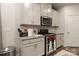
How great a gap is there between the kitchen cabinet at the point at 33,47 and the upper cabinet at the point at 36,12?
0.96 feet

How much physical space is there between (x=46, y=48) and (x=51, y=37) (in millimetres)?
193

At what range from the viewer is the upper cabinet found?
1468 mm

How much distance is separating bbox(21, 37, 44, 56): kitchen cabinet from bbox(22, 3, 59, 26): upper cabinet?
0.29 metres

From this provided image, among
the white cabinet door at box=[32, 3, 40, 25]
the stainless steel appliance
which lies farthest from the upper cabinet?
the stainless steel appliance

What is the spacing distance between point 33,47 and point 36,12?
1.82 feet

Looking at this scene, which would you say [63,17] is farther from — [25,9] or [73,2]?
[25,9]

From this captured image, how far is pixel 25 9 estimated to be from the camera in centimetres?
152

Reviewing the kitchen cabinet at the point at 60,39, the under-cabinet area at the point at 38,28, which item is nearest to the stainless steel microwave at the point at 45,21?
the under-cabinet area at the point at 38,28

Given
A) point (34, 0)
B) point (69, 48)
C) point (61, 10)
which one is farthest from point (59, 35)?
point (34, 0)

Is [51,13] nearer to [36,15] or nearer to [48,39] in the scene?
[36,15]

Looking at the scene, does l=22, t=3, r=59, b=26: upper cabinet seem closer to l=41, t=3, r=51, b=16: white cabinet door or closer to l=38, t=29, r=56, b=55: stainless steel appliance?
l=41, t=3, r=51, b=16: white cabinet door

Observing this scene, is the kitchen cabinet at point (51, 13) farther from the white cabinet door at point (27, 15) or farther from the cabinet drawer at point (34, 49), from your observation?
the cabinet drawer at point (34, 49)

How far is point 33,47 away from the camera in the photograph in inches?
63.4

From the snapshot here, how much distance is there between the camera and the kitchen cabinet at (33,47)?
148 centimetres
